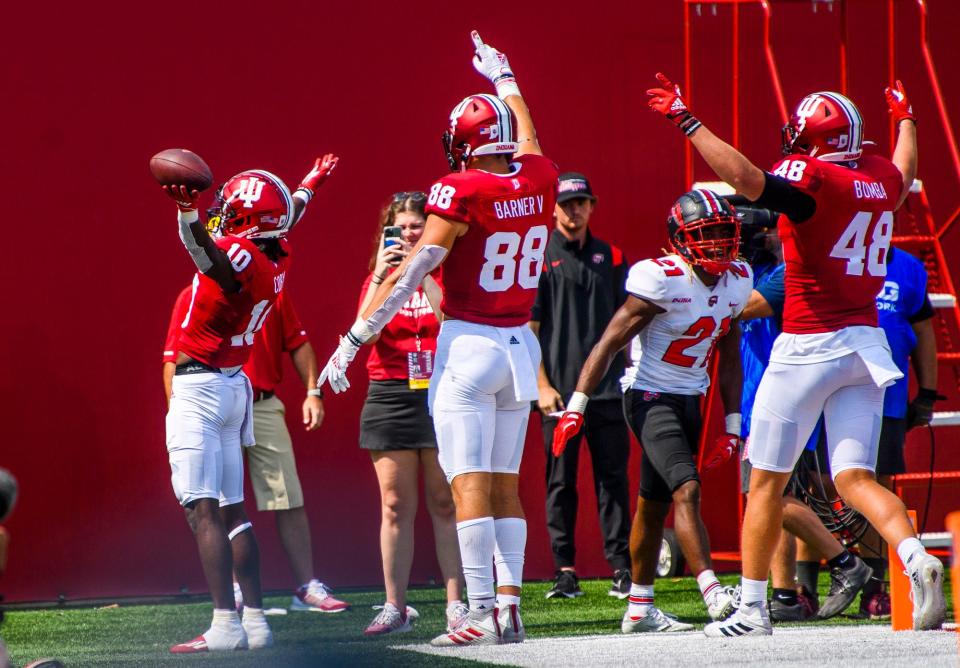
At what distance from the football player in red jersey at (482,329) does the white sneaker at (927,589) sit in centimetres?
145

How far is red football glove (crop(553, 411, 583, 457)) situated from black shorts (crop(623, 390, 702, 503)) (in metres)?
0.48

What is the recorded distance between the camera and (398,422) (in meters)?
6.77

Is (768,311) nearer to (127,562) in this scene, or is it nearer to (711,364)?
(711,364)

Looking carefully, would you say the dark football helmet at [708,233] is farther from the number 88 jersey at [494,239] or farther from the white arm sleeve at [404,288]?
the white arm sleeve at [404,288]

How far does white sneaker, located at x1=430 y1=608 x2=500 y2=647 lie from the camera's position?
5.36 m

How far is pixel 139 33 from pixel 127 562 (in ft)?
10.2

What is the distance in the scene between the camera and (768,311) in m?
6.48

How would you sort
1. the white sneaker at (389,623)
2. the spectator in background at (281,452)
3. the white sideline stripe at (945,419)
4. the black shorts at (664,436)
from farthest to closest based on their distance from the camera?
the spectator in background at (281,452) < the white sideline stripe at (945,419) < the white sneaker at (389,623) < the black shorts at (664,436)

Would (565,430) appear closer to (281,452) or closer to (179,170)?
(179,170)

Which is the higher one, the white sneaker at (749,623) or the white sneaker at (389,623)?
the white sneaker at (749,623)

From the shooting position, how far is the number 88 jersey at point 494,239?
5.37m

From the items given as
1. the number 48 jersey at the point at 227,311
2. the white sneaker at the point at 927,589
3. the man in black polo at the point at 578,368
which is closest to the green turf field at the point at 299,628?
the man in black polo at the point at 578,368

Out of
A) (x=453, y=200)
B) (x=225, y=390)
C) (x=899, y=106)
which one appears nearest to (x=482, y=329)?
(x=453, y=200)

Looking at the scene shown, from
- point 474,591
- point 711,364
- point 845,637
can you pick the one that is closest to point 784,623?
point 845,637
